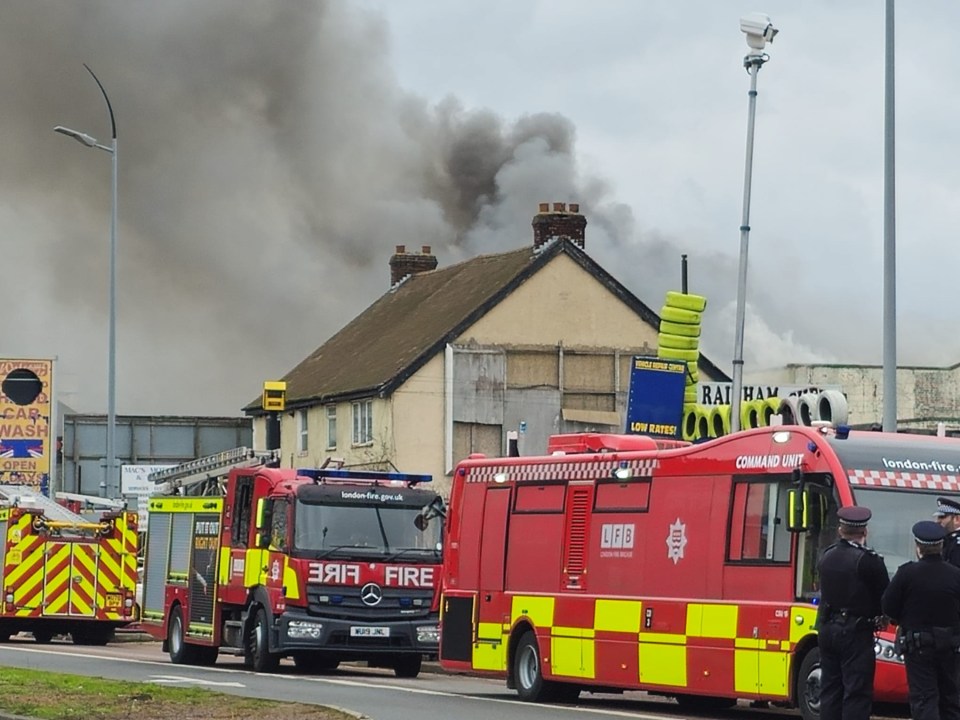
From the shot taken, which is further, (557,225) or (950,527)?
(557,225)

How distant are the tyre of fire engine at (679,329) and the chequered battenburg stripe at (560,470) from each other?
12054 millimetres

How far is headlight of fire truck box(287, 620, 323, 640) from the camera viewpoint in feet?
83.4

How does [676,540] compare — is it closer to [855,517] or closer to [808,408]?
[855,517]

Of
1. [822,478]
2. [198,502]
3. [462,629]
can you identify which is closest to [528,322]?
[198,502]

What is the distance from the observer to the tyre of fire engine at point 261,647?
25734 mm

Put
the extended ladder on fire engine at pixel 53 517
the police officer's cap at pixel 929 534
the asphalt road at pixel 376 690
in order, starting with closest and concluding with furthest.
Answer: the police officer's cap at pixel 929 534 → the asphalt road at pixel 376 690 → the extended ladder on fire engine at pixel 53 517

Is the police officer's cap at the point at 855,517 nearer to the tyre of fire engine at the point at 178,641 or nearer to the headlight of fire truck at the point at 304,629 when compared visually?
the headlight of fire truck at the point at 304,629

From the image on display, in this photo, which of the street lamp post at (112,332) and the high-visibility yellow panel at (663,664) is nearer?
the high-visibility yellow panel at (663,664)

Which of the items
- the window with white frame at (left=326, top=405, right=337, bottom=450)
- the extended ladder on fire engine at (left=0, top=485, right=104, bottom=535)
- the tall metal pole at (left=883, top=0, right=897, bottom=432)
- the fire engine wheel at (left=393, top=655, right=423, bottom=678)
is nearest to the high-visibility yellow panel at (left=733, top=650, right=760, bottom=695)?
the tall metal pole at (left=883, top=0, right=897, bottom=432)

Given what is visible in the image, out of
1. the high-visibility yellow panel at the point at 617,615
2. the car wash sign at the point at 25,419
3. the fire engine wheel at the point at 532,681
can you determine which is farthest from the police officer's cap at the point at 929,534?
the car wash sign at the point at 25,419

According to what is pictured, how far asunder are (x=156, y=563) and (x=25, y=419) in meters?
29.0

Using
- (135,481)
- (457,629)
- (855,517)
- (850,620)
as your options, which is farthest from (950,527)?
(135,481)

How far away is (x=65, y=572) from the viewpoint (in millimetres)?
34188

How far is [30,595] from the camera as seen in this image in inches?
1337
